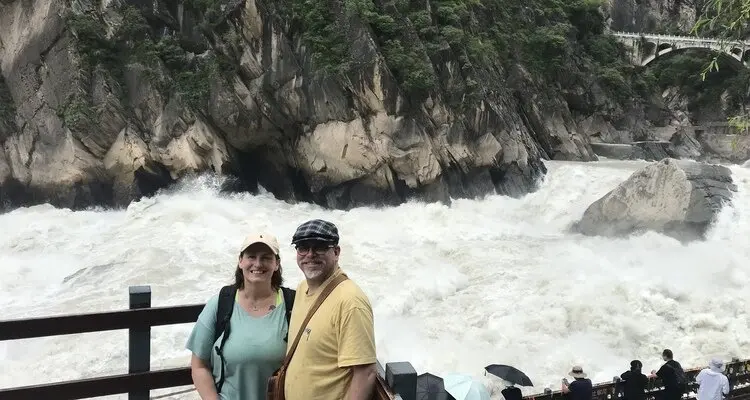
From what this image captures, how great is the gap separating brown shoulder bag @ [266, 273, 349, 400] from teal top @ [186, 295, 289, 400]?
0.09 metres

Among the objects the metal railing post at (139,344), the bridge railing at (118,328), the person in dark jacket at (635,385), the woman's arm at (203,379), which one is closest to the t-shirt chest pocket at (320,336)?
the woman's arm at (203,379)

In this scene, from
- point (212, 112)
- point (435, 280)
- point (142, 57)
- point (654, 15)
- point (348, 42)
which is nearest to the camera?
point (435, 280)

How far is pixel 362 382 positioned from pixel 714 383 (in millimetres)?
5256

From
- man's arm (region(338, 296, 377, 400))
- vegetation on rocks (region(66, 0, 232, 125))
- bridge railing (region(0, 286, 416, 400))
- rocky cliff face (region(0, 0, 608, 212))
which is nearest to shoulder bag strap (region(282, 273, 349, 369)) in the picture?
man's arm (region(338, 296, 377, 400))

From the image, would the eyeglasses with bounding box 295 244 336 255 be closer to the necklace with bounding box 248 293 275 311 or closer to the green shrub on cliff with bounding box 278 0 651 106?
the necklace with bounding box 248 293 275 311

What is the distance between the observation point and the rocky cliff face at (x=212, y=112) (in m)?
16.7

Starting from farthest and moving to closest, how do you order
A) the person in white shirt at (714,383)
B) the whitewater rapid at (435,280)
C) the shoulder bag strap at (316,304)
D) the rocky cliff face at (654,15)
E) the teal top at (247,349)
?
the rocky cliff face at (654,15) → the whitewater rapid at (435,280) → the person in white shirt at (714,383) → the teal top at (247,349) → the shoulder bag strap at (316,304)

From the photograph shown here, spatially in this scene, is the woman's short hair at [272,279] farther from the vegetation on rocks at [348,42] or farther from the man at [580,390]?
the vegetation on rocks at [348,42]

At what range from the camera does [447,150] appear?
768 inches

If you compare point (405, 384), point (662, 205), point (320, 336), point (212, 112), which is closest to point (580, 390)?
point (405, 384)

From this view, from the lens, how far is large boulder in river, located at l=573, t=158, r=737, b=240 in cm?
1462

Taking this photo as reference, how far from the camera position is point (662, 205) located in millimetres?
14875

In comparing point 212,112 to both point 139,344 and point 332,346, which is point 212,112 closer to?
point 139,344

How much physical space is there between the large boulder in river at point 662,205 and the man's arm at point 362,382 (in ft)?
48.1
